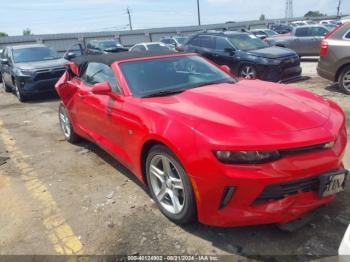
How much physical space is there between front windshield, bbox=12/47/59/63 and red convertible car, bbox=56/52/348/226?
8.02 metres

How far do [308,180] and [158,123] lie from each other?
1.35m

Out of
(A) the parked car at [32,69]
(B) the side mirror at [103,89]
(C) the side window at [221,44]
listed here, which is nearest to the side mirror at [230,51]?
(C) the side window at [221,44]

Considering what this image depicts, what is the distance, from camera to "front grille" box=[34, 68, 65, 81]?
34.0 feet

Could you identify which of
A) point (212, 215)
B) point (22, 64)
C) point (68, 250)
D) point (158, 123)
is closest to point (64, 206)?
point (68, 250)

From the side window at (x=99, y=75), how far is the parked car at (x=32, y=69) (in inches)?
222

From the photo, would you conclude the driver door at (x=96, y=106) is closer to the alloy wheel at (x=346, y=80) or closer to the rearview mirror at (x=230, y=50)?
the alloy wheel at (x=346, y=80)

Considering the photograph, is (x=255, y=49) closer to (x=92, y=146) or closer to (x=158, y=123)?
(x=92, y=146)

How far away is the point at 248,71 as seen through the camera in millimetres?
10875

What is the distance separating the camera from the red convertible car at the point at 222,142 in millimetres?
2729

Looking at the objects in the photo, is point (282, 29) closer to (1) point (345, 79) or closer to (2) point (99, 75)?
(1) point (345, 79)

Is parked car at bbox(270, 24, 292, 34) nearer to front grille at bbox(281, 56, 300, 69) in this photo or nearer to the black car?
the black car

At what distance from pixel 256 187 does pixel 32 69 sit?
9.27 meters

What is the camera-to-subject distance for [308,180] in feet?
9.25

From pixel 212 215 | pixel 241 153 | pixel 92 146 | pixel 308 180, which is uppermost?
pixel 241 153
